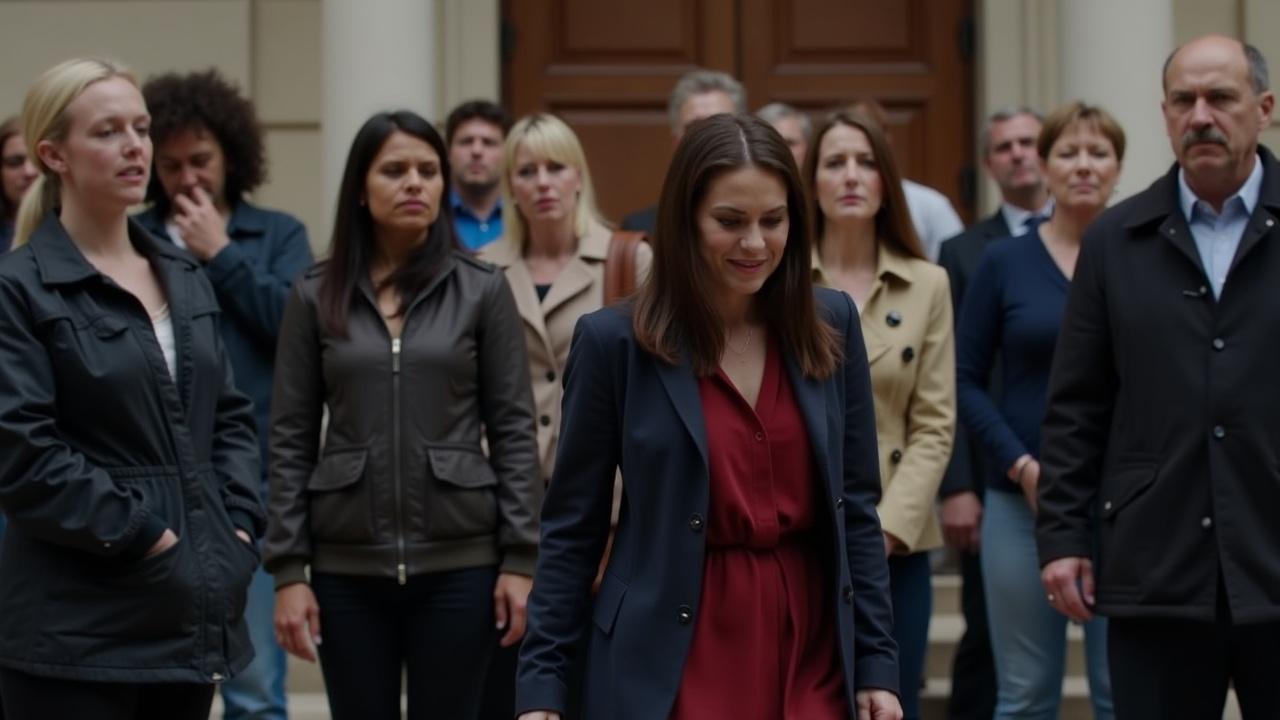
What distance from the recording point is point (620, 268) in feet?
17.2

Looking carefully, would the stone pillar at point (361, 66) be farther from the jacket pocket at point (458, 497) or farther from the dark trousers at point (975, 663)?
the dark trousers at point (975, 663)

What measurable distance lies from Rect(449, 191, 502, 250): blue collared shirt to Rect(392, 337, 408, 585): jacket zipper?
154 cm

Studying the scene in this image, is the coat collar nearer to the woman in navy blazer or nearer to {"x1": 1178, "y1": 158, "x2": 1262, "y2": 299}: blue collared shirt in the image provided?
the woman in navy blazer

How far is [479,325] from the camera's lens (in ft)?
15.6

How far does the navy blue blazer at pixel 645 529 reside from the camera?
323cm

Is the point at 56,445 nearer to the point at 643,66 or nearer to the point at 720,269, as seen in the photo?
the point at 720,269

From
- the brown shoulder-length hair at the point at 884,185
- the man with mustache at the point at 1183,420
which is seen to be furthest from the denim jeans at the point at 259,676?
the man with mustache at the point at 1183,420

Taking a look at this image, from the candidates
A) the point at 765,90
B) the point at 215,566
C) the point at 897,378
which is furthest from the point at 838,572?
the point at 765,90

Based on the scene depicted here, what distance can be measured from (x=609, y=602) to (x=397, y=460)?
142 cm

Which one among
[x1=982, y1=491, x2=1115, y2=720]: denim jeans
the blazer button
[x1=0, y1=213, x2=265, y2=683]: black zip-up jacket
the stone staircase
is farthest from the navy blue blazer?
the stone staircase

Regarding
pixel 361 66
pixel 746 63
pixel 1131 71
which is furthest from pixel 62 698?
pixel 746 63

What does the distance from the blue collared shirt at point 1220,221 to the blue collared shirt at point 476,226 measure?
8.33 ft

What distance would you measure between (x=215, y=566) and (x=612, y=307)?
4.18 feet

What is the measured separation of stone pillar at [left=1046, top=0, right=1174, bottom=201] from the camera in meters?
6.82
